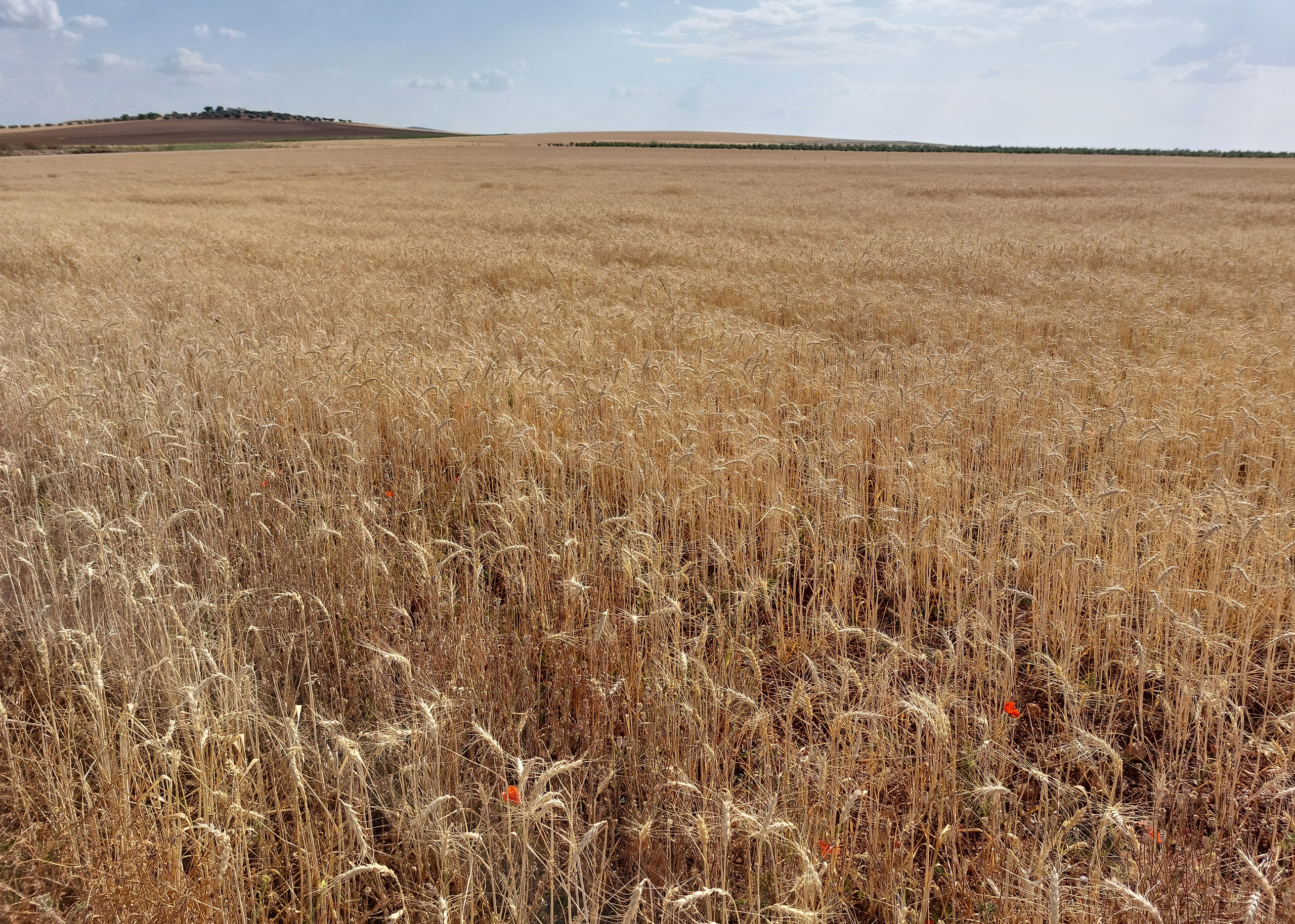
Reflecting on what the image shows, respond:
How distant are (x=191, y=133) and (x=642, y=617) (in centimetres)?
10328

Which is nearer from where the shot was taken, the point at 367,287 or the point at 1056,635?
the point at 1056,635

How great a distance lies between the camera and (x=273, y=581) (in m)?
3.17

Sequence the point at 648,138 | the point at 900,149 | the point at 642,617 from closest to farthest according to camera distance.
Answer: the point at 642,617 → the point at 900,149 → the point at 648,138

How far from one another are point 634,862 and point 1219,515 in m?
2.94

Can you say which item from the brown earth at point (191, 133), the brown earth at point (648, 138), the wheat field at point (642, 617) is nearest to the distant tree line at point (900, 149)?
the brown earth at point (648, 138)

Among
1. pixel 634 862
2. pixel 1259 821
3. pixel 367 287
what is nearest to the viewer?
pixel 634 862

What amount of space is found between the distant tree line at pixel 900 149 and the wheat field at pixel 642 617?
66.9 m

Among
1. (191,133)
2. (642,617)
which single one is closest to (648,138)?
(191,133)

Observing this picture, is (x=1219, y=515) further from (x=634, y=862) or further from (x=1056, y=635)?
(x=634, y=862)

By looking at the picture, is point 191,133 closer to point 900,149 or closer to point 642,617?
point 900,149

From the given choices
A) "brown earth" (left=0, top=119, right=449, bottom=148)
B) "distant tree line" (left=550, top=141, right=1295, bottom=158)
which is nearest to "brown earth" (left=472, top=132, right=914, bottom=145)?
"distant tree line" (left=550, top=141, right=1295, bottom=158)

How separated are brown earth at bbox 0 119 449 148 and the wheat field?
83.8m

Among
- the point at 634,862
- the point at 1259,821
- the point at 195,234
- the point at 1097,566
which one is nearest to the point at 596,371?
the point at 1097,566

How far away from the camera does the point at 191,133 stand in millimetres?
83250
